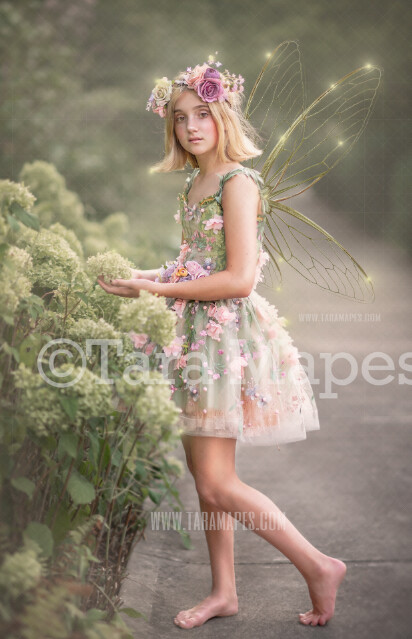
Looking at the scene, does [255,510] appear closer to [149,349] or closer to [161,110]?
[149,349]

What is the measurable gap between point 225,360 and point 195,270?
0.24 metres

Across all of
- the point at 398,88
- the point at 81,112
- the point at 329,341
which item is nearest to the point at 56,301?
the point at 81,112

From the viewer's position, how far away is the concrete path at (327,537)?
6.06 feet

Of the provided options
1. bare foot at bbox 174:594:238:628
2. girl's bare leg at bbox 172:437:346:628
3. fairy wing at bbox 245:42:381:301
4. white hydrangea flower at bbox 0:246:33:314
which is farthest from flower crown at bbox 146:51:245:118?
bare foot at bbox 174:594:238:628

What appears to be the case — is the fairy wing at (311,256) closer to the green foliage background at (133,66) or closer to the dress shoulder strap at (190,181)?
the dress shoulder strap at (190,181)

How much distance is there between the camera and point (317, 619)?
5.92 feet

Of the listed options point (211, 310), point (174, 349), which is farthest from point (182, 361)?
point (211, 310)

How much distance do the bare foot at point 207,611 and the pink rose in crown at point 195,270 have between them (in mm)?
857

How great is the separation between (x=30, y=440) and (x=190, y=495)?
5.68 feet

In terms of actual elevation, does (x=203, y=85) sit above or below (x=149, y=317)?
above

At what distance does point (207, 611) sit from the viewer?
1.84 meters

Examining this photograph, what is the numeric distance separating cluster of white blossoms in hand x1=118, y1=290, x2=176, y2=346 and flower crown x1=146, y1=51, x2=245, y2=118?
708 millimetres

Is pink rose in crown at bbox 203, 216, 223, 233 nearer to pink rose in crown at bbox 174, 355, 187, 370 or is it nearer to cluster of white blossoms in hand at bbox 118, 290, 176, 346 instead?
pink rose in crown at bbox 174, 355, 187, 370

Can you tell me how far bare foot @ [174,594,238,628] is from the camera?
71.9 inches
